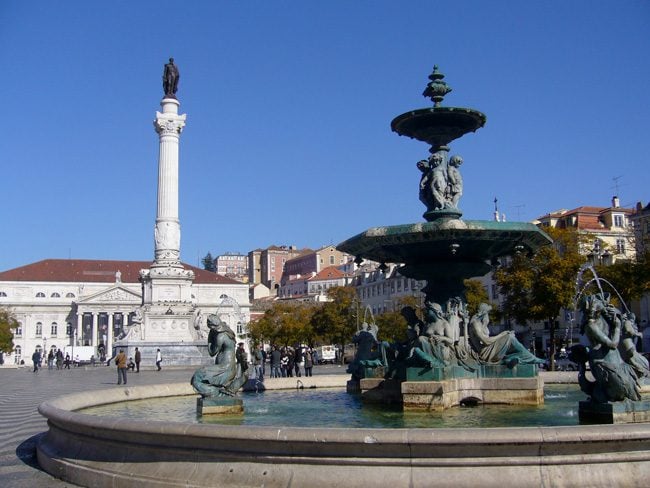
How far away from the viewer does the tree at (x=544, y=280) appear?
3419cm

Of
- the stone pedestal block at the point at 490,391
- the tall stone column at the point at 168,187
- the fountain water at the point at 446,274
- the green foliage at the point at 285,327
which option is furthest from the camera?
the green foliage at the point at 285,327

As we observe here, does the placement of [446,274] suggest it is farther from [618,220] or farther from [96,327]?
[96,327]

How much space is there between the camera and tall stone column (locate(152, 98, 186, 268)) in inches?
2090

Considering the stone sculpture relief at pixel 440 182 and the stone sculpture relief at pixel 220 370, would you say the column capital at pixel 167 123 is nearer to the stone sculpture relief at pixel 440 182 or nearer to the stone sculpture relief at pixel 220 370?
the stone sculpture relief at pixel 440 182

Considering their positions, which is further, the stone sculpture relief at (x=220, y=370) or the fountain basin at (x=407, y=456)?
the stone sculpture relief at (x=220, y=370)

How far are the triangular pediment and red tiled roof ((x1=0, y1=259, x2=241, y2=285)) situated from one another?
382 cm

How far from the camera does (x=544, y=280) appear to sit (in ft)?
113

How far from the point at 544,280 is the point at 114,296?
8624cm

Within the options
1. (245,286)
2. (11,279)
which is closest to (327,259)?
(245,286)

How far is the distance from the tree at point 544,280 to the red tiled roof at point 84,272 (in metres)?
79.2

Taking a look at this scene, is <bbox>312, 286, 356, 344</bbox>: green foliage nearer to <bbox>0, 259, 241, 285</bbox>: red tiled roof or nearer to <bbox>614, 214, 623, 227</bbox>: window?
<bbox>614, 214, 623, 227</bbox>: window

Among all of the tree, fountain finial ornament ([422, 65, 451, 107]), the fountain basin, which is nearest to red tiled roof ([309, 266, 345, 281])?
the tree

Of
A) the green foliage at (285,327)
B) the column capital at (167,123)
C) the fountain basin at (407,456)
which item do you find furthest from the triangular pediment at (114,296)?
the fountain basin at (407,456)

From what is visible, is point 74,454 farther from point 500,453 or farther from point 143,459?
point 500,453
